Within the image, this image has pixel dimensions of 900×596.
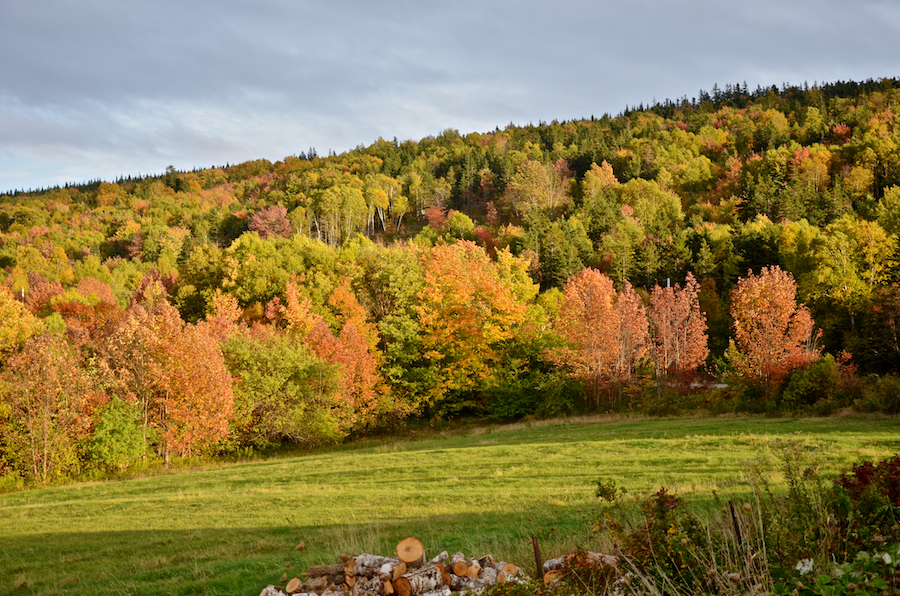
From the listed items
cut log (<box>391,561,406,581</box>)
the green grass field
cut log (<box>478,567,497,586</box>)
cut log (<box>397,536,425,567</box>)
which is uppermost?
cut log (<box>397,536,425,567</box>)

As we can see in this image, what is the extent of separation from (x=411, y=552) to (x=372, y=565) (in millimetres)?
573

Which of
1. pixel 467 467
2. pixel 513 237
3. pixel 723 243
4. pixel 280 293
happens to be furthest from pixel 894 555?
pixel 513 237

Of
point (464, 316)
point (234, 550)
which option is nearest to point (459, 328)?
point (464, 316)

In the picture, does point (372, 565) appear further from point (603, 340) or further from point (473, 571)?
point (603, 340)

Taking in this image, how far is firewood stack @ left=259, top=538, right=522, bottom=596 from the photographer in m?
6.76

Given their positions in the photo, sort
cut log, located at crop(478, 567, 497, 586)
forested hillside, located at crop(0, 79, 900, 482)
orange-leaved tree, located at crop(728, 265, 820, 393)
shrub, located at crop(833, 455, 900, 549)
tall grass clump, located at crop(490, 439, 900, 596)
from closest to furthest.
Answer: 1. tall grass clump, located at crop(490, 439, 900, 596)
2. shrub, located at crop(833, 455, 900, 549)
3. cut log, located at crop(478, 567, 497, 586)
4. orange-leaved tree, located at crop(728, 265, 820, 393)
5. forested hillside, located at crop(0, 79, 900, 482)

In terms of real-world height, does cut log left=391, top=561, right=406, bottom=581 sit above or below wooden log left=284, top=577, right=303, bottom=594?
above

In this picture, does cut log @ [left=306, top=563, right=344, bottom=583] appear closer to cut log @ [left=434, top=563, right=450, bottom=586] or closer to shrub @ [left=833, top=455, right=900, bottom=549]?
cut log @ [left=434, top=563, right=450, bottom=586]

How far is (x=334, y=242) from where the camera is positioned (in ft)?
361

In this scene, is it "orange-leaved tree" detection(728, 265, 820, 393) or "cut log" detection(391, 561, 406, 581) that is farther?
"orange-leaved tree" detection(728, 265, 820, 393)

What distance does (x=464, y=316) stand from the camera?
39219 millimetres

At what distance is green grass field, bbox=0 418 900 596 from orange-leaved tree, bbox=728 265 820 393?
235 inches

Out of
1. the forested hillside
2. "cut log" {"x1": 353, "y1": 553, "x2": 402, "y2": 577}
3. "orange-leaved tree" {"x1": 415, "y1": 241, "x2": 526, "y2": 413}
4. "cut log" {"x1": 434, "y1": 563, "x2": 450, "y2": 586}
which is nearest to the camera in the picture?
"cut log" {"x1": 434, "y1": 563, "x2": 450, "y2": 586}

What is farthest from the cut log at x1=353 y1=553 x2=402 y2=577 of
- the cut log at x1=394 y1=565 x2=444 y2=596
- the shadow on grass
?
the shadow on grass
